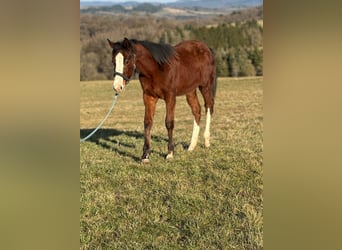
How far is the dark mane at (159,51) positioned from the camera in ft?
11.6

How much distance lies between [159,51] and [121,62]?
504mm

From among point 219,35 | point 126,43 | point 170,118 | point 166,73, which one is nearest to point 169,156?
point 170,118

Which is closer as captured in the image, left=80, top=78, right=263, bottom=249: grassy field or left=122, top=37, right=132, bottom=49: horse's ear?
left=80, top=78, right=263, bottom=249: grassy field

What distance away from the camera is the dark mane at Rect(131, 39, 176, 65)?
11.6 ft

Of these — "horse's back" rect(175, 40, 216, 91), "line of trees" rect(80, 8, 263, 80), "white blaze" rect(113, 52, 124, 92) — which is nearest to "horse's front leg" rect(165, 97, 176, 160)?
"horse's back" rect(175, 40, 216, 91)

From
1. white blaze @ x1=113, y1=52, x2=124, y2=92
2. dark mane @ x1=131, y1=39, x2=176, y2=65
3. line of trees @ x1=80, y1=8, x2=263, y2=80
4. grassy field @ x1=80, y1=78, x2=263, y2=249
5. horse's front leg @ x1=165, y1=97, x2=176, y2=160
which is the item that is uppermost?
line of trees @ x1=80, y1=8, x2=263, y2=80

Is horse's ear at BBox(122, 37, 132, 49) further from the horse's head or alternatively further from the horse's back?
the horse's back

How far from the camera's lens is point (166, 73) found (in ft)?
12.3

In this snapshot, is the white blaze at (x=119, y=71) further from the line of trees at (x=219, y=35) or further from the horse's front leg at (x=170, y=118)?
the line of trees at (x=219, y=35)
